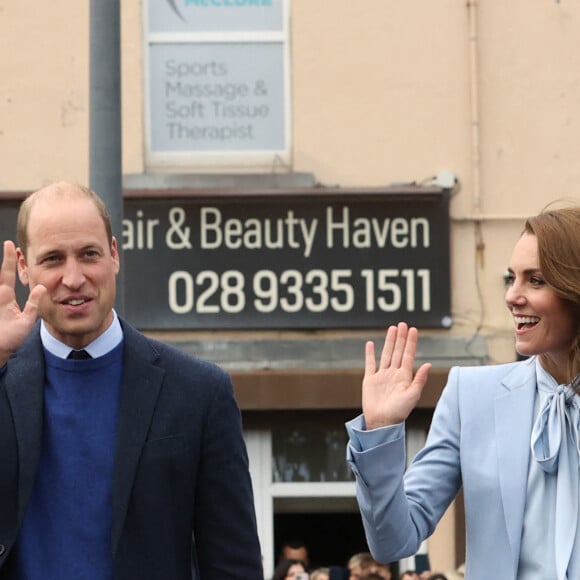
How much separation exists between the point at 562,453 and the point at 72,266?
1.26m

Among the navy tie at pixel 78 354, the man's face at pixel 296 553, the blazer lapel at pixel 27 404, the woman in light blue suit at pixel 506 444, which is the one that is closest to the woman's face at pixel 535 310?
the woman in light blue suit at pixel 506 444

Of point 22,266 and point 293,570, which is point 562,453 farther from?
point 293,570

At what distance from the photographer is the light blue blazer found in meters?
4.22

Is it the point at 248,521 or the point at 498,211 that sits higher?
the point at 498,211

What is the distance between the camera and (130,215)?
511 inches

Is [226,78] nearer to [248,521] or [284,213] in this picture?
[284,213]

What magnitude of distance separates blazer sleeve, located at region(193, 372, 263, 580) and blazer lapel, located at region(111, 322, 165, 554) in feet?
0.52

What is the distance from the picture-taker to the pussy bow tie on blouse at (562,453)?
4.20 meters

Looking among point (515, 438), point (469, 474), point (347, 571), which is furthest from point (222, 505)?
point (347, 571)

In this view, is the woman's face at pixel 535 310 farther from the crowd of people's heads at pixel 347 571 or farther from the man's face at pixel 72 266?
the crowd of people's heads at pixel 347 571

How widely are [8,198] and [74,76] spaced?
1013mm

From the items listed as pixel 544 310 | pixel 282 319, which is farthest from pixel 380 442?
pixel 282 319

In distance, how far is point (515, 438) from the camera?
4.41 meters

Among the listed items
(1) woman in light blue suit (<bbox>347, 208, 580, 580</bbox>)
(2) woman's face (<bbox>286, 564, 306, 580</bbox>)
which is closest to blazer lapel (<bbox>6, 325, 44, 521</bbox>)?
(1) woman in light blue suit (<bbox>347, 208, 580, 580</bbox>)
